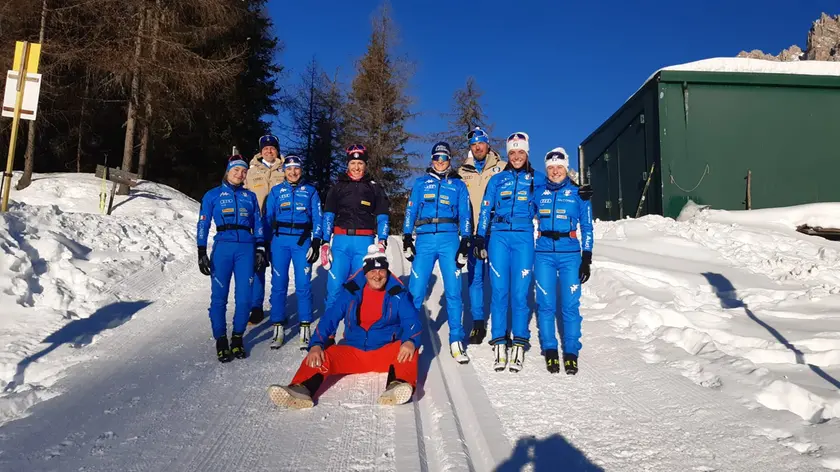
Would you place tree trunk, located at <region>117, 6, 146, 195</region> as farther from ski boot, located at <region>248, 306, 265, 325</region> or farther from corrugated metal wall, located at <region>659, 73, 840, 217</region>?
corrugated metal wall, located at <region>659, 73, 840, 217</region>

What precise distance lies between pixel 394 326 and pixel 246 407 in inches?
56.5

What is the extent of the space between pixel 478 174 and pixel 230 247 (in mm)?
3195

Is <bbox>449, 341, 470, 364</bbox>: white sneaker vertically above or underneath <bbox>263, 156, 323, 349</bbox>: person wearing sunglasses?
underneath

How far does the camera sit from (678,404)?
4066 millimetres

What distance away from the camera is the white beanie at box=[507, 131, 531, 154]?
18.2 feet

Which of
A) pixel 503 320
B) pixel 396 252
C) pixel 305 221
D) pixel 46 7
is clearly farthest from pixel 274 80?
pixel 503 320

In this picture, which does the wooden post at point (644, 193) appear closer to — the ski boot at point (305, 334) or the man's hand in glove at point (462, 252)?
the man's hand in glove at point (462, 252)

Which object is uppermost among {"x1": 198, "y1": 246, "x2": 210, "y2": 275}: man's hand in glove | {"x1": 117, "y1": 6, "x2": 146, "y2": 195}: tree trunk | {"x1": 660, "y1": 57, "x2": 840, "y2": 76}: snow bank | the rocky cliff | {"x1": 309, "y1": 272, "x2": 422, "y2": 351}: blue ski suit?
the rocky cliff

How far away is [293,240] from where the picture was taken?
6316 mm

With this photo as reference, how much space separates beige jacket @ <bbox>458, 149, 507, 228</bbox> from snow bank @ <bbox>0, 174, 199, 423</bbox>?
4844 mm

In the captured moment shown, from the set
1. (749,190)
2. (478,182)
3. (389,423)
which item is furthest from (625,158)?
(389,423)

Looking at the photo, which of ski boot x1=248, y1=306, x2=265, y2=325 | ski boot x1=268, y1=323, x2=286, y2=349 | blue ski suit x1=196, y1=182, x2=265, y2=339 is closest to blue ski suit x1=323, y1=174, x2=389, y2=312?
ski boot x1=268, y1=323, x2=286, y2=349

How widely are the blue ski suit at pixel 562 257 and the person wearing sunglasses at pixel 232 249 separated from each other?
3.12 m

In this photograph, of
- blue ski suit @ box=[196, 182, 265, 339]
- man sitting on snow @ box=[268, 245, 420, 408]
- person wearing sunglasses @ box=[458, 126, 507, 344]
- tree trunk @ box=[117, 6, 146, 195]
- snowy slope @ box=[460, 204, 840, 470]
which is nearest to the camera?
snowy slope @ box=[460, 204, 840, 470]
